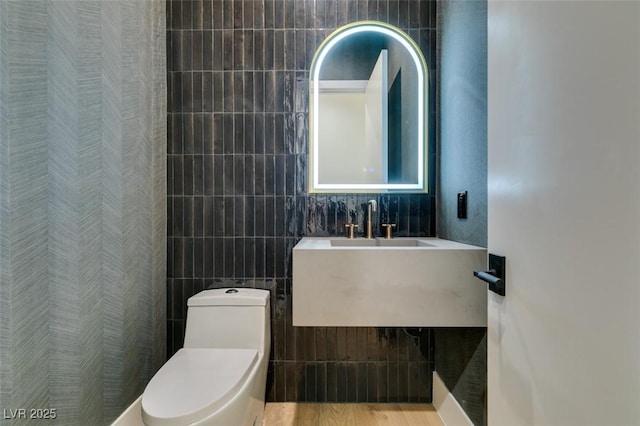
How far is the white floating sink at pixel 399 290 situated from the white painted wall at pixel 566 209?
0.40 m

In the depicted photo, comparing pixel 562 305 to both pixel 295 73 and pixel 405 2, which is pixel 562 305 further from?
pixel 405 2

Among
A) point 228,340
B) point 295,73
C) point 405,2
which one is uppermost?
point 405,2

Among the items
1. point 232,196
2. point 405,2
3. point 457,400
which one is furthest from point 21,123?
point 457,400

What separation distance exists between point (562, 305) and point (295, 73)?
66.4 inches

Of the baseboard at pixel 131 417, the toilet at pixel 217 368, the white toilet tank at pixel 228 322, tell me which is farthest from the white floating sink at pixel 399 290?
the baseboard at pixel 131 417

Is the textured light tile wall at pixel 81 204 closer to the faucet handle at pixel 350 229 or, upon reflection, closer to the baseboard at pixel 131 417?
the baseboard at pixel 131 417

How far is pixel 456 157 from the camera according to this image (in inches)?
64.8

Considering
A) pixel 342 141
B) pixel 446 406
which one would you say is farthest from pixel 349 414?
pixel 342 141

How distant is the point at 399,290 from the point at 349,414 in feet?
3.04

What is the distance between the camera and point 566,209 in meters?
0.62

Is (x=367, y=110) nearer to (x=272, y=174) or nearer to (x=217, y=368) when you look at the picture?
(x=272, y=174)

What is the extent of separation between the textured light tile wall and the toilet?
0.91 feet

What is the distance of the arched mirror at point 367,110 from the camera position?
1919mm

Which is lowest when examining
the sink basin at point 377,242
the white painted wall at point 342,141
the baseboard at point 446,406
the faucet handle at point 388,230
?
the baseboard at point 446,406
